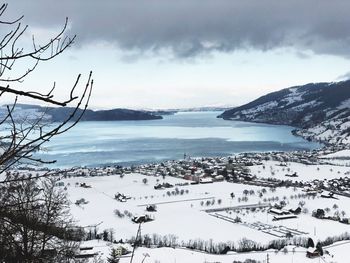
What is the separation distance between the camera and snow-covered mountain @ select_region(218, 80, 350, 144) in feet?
302

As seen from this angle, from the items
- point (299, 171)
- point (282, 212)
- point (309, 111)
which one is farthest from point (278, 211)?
point (309, 111)

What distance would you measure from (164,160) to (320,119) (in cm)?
6778

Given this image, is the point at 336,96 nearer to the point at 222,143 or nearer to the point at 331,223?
the point at 222,143

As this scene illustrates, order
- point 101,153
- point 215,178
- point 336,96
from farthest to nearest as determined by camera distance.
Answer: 1. point 336,96
2. point 101,153
3. point 215,178

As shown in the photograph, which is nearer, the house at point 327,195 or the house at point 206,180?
the house at point 327,195

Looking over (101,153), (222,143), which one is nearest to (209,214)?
(101,153)

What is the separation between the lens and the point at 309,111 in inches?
4904

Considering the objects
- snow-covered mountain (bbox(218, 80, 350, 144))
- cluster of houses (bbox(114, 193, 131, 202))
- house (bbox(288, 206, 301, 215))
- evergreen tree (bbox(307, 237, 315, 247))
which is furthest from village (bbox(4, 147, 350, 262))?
snow-covered mountain (bbox(218, 80, 350, 144))

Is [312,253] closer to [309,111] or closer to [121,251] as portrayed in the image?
[121,251]

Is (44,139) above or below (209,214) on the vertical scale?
above

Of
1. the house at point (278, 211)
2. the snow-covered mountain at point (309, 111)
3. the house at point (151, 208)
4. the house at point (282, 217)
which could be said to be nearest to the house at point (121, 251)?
the house at point (151, 208)

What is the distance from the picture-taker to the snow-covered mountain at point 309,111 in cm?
9200

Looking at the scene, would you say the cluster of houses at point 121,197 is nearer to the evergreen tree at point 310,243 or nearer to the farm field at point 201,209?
the farm field at point 201,209

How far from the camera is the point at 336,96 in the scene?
134375 mm
